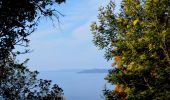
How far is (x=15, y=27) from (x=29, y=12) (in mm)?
764

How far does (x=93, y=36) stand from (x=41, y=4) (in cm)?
1654

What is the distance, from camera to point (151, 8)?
29.0 m

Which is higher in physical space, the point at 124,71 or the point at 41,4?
the point at 124,71

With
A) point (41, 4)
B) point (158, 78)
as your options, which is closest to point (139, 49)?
point (158, 78)

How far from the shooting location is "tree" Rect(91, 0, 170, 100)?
95.3 ft

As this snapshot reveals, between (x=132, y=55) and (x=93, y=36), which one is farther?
(x=93, y=36)

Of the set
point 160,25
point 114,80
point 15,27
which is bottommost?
point 15,27

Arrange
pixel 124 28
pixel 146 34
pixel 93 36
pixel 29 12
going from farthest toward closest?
1. pixel 93 36
2. pixel 124 28
3. pixel 146 34
4. pixel 29 12

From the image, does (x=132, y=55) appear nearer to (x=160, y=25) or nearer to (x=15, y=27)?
(x=160, y=25)

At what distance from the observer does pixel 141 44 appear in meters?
29.3

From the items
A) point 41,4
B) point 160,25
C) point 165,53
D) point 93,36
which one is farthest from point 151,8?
point 41,4

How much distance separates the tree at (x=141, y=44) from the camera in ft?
95.3

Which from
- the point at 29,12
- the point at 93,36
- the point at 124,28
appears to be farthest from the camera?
the point at 93,36

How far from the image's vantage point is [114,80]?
1303 inches
